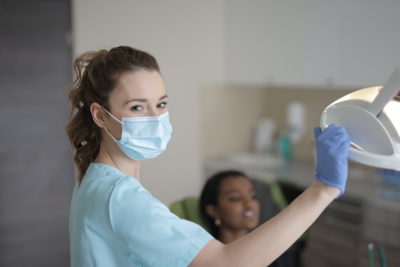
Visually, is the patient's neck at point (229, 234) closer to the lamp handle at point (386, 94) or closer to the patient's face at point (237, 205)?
the patient's face at point (237, 205)

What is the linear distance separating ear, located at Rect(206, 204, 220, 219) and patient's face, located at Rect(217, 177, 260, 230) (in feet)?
0.06

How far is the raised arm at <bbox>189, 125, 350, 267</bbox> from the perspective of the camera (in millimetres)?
737

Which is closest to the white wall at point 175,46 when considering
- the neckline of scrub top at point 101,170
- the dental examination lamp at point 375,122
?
the neckline of scrub top at point 101,170

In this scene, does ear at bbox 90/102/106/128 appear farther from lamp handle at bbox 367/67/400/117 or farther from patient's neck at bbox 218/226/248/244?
patient's neck at bbox 218/226/248/244

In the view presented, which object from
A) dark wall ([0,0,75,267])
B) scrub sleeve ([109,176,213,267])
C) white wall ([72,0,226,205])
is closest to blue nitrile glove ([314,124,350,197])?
scrub sleeve ([109,176,213,267])

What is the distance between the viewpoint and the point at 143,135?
1.05 metres

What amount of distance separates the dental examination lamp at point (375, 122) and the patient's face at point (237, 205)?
1026 millimetres

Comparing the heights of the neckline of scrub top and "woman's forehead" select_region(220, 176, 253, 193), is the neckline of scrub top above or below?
above

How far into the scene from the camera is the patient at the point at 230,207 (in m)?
1.79

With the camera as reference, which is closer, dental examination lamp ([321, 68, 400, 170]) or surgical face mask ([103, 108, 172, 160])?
A: dental examination lamp ([321, 68, 400, 170])

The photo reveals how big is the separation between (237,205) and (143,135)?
2.96ft

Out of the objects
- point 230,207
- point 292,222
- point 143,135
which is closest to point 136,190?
point 143,135

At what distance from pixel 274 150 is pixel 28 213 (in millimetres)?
2036

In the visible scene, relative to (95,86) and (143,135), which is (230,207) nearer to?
(143,135)
